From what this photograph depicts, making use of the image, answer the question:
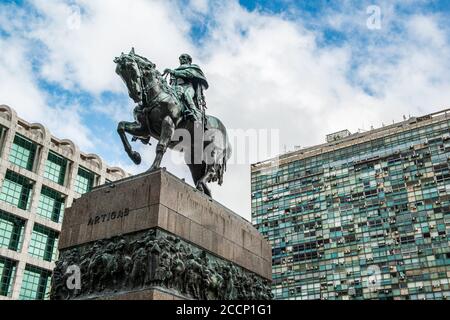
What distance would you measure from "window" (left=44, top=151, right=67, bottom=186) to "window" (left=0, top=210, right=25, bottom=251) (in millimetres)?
5631

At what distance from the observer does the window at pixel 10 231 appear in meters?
42.9

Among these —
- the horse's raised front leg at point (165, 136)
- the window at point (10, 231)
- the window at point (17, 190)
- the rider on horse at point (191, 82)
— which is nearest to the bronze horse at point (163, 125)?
the horse's raised front leg at point (165, 136)

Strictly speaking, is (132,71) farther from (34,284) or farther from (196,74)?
(34,284)

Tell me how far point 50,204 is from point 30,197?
2.31 meters

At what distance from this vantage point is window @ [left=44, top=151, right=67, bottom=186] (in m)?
48.7

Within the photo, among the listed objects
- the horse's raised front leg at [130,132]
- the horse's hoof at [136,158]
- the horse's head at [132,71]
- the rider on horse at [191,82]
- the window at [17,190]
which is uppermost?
the window at [17,190]

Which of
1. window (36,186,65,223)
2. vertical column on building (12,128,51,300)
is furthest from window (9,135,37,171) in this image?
window (36,186,65,223)

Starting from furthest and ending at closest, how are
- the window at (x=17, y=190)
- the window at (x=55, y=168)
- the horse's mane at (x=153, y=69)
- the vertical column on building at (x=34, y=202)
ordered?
the window at (x=55, y=168)
the window at (x=17, y=190)
the vertical column on building at (x=34, y=202)
the horse's mane at (x=153, y=69)

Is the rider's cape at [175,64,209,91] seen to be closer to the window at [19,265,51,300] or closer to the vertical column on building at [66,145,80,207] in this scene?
the window at [19,265,51,300]

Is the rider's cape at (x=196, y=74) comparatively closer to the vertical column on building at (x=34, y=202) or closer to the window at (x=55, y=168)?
the vertical column on building at (x=34, y=202)

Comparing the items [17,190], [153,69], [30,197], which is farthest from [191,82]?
[30,197]

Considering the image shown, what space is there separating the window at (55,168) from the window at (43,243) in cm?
495
